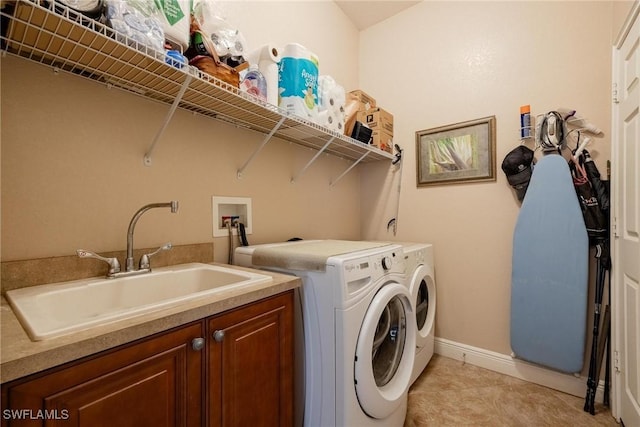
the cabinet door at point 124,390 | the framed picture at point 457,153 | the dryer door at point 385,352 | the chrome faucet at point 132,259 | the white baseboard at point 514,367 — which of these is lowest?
the white baseboard at point 514,367

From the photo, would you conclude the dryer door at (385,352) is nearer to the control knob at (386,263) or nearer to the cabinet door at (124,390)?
the control knob at (386,263)

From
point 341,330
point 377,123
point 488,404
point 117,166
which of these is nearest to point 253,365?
point 341,330

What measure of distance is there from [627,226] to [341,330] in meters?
1.59

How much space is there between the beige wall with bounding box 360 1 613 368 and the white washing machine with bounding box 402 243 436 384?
0.36 metres

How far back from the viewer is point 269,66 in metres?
1.41

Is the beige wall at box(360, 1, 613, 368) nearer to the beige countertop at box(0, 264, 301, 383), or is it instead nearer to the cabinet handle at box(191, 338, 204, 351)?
the beige countertop at box(0, 264, 301, 383)

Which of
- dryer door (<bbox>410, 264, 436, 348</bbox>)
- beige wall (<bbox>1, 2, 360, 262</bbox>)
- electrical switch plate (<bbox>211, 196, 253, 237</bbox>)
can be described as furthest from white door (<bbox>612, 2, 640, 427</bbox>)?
electrical switch plate (<bbox>211, 196, 253, 237</bbox>)

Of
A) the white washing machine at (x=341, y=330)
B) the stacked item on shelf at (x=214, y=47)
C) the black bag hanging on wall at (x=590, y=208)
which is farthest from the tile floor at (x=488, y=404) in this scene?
the stacked item on shelf at (x=214, y=47)

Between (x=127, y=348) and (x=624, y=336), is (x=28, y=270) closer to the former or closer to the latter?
(x=127, y=348)

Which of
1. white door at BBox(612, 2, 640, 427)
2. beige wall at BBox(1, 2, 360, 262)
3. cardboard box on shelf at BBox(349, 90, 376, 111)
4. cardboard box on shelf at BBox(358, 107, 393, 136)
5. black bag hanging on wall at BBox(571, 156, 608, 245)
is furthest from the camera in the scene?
cardboard box on shelf at BBox(358, 107, 393, 136)

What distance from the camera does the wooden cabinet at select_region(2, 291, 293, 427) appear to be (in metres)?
0.57

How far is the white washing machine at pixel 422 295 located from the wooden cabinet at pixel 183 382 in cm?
94

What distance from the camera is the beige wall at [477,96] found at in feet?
5.90

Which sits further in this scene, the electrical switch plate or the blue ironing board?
the blue ironing board
